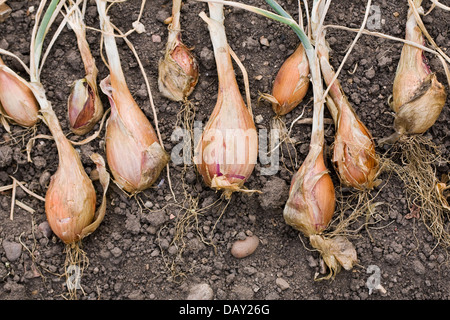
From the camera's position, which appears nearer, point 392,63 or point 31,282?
point 31,282

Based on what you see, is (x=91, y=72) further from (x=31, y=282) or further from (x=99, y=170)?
(x=31, y=282)

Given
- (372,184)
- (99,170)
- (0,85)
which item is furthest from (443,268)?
(0,85)

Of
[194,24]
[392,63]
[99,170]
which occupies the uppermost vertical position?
[194,24]

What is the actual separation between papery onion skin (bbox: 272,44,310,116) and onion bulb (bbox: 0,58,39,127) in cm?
70

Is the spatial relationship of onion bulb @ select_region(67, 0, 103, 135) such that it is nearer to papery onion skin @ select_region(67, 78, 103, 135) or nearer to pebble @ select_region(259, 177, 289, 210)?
papery onion skin @ select_region(67, 78, 103, 135)

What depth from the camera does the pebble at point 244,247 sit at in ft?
5.15

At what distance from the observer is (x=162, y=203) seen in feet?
5.32

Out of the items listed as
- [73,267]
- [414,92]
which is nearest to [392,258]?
[414,92]

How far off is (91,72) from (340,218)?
0.82m

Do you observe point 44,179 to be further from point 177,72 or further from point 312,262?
point 312,262

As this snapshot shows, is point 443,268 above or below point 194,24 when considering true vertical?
below

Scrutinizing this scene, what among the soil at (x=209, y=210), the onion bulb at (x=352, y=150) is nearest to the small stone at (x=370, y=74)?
the soil at (x=209, y=210)

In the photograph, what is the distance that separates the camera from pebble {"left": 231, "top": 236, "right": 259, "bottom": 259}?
1568 mm

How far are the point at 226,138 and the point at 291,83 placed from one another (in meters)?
0.26
